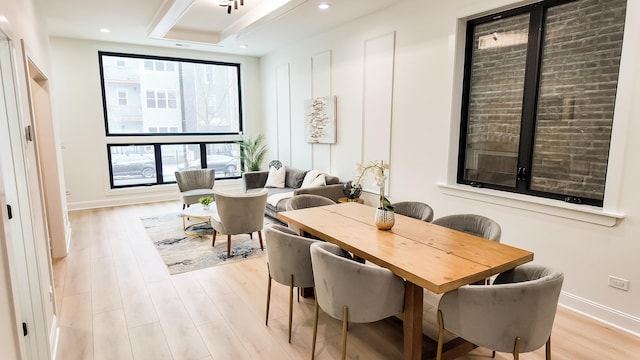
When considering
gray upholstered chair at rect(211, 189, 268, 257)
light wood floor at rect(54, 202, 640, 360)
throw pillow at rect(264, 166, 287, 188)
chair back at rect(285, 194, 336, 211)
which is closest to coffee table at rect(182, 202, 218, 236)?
gray upholstered chair at rect(211, 189, 268, 257)

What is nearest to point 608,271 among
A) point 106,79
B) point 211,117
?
point 211,117

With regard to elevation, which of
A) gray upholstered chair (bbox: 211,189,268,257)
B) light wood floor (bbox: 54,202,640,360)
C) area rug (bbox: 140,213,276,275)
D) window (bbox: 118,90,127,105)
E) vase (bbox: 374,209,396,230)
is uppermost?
window (bbox: 118,90,127,105)

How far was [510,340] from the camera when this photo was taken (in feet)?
5.91

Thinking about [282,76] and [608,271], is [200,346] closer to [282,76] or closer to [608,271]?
[608,271]

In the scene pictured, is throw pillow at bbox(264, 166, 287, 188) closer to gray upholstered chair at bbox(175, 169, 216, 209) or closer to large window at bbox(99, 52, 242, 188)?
gray upholstered chair at bbox(175, 169, 216, 209)

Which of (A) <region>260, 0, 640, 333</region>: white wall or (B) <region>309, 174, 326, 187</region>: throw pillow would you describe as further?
(B) <region>309, 174, 326, 187</region>: throw pillow

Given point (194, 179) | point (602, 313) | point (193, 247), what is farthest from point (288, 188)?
point (602, 313)

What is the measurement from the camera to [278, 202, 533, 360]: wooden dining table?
1911 millimetres

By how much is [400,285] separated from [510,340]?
59cm

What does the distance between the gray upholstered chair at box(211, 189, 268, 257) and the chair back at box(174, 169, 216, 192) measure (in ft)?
6.60

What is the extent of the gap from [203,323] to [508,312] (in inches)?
→ 85.5

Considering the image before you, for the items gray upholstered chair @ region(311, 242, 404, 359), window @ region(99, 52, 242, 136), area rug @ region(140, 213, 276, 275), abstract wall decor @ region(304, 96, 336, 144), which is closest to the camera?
gray upholstered chair @ region(311, 242, 404, 359)

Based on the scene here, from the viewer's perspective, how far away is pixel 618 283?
2.74 meters

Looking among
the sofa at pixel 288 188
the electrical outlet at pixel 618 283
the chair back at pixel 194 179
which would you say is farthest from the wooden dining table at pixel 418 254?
the chair back at pixel 194 179
